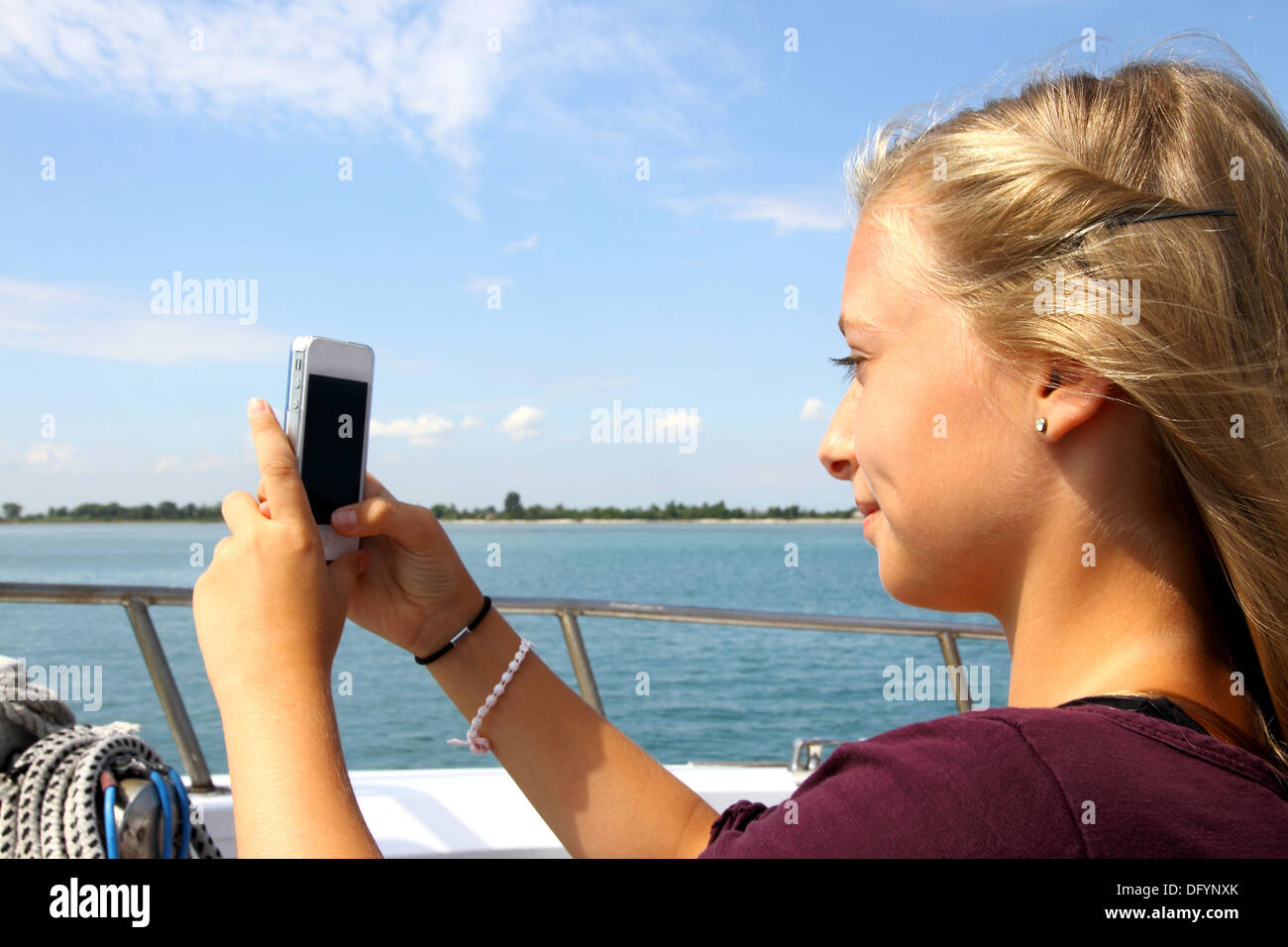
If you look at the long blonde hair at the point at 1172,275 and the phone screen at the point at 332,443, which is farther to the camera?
the phone screen at the point at 332,443

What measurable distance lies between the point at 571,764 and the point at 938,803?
60cm

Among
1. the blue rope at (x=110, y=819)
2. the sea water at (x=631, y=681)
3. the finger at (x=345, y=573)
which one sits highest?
the finger at (x=345, y=573)

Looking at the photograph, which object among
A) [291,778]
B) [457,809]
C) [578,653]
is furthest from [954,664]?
[291,778]

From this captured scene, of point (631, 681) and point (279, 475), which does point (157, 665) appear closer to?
point (279, 475)

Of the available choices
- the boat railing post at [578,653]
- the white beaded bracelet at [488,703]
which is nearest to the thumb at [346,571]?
the white beaded bracelet at [488,703]

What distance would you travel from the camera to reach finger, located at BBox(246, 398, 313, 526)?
861mm

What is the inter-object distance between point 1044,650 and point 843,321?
1.22 feet

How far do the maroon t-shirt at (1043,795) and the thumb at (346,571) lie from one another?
0.50 meters

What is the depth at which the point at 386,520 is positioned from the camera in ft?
→ 3.55

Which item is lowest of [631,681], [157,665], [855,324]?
[631,681]

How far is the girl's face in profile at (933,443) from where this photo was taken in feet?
2.74

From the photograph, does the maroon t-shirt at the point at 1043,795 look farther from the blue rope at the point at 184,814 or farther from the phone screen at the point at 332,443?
the blue rope at the point at 184,814

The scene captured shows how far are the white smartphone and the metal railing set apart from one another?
188 cm
